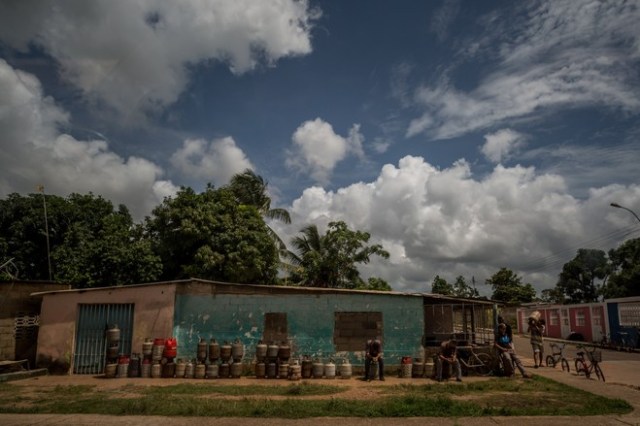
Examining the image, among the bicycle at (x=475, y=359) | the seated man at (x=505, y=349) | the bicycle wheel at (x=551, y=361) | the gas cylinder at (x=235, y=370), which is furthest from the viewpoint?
the bicycle wheel at (x=551, y=361)

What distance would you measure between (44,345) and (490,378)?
14.4 meters

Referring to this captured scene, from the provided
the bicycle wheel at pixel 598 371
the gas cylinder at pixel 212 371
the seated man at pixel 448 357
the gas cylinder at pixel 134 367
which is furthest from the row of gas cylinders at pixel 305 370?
the bicycle wheel at pixel 598 371

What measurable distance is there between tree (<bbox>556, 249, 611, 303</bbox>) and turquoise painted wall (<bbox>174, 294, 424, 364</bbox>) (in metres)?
52.0

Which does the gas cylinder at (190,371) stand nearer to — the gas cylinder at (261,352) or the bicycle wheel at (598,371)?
the gas cylinder at (261,352)

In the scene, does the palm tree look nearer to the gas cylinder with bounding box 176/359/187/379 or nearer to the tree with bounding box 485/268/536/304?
the gas cylinder with bounding box 176/359/187/379

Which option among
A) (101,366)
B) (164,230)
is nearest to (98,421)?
(101,366)

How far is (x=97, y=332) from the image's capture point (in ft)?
49.7

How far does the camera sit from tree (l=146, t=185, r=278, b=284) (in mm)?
21359

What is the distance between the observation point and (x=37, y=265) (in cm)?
2531

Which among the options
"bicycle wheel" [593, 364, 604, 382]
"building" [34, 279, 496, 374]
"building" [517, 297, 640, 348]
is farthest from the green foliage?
"building" [517, 297, 640, 348]

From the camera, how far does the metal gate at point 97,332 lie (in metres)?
15.0

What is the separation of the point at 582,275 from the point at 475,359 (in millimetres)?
52261

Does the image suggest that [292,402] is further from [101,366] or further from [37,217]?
[37,217]

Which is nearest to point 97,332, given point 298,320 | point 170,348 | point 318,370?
point 170,348
